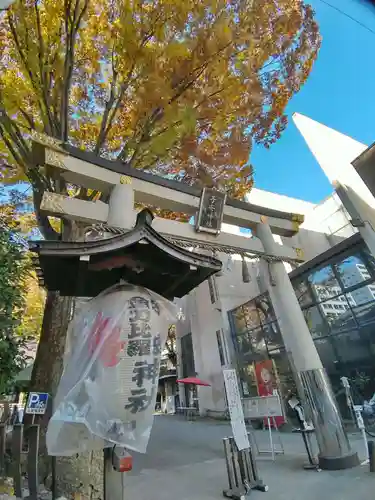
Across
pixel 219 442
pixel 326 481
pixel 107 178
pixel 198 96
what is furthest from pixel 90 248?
pixel 219 442

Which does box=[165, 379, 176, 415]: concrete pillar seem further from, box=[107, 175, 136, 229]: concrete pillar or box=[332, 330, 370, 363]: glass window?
box=[107, 175, 136, 229]: concrete pillar

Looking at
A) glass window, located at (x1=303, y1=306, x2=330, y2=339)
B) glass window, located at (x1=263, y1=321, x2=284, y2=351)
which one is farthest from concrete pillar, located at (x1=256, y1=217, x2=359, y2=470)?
glass window, located at (x1=263, y1=321, x2=284, y2=351)

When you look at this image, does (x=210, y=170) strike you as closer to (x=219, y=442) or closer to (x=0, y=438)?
(x=0, y=438)

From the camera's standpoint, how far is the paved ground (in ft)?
14.8

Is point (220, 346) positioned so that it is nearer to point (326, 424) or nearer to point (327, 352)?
point (327, 352)

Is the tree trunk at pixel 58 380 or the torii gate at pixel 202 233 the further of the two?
the torii gate at pixel 202 233

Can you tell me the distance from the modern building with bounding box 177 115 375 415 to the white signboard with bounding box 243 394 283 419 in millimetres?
2051

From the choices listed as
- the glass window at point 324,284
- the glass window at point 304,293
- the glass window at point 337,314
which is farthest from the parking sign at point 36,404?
the glass window at point 304,293

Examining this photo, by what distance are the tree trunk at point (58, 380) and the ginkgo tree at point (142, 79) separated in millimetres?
39

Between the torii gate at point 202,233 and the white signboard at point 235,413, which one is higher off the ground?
the torii gate at point 202,233

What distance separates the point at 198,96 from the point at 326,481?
866 centimetres

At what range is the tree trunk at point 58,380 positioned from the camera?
4375mm

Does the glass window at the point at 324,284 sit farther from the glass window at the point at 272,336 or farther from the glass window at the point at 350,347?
the glass window at the point at 272,336

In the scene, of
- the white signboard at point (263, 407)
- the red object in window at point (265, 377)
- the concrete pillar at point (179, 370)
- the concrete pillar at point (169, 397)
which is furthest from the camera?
the concrete pillar at point (169, 397)
